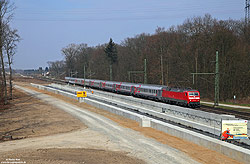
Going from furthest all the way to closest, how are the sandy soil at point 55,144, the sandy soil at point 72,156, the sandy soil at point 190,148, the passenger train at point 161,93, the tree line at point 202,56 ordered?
the tree line at point 202,56, the passenger train at point 161,93, the sandy soil at point 190,148, the sandy soil at point 55,144, the sandy soil at point 72,156

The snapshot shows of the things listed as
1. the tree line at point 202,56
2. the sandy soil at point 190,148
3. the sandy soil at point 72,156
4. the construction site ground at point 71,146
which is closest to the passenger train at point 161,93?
the tree line at point 202,56

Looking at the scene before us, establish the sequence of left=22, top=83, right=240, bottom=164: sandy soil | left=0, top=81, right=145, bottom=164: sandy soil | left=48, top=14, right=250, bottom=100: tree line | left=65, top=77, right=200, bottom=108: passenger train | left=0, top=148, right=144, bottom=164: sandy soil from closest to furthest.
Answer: left=0, top=148, right=144, bottom=164: sandy soil
left=0, top=81, right=145, bottom=164: sandy soil
left=22, top=83, right=240, bottom=164: sandy soil
left=65, top=77, right=200, bottom=108: passenger train
left=48, top=14, right=250, bottom=100: tree line

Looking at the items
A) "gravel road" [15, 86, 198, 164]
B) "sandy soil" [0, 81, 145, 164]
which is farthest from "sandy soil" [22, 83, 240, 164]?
"sandy soil" [0, 81, 145, 164]

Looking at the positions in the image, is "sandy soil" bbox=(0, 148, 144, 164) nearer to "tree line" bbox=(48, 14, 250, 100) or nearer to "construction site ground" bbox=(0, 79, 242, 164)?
"construction site ground" bbox=(0, 79, 242, 164)

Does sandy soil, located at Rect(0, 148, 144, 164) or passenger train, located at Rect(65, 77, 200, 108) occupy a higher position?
passenger train, located at Rect(65, 77, 200, 108)

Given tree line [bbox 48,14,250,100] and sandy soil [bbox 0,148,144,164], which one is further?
tree line [bbox 48,14,250,100]

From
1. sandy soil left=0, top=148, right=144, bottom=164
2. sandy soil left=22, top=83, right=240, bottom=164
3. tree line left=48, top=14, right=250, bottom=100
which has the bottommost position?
sandy soil left=22, top=83, right=240, bottom=164

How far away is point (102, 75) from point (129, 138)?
86322 millimetres

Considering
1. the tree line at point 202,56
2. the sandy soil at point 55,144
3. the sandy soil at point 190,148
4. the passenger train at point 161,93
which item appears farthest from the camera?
the tree line at point 202,56

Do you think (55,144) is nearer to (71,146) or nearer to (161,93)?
(71,146)

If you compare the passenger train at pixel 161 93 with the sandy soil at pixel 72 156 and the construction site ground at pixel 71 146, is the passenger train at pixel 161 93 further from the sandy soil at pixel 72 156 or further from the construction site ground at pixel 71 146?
the sandy soil at pixel 72 156

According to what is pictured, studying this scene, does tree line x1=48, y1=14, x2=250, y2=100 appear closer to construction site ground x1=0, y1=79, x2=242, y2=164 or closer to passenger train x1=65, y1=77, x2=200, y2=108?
passenger train x1=65, y1=77, x2=200, y2=108

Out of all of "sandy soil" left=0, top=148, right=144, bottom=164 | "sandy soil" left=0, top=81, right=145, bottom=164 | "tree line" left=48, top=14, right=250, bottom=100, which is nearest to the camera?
"sandy soil" left=0, top=148, right=144, bottom=164

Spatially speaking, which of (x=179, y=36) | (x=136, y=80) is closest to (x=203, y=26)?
(x=179, y=36)
